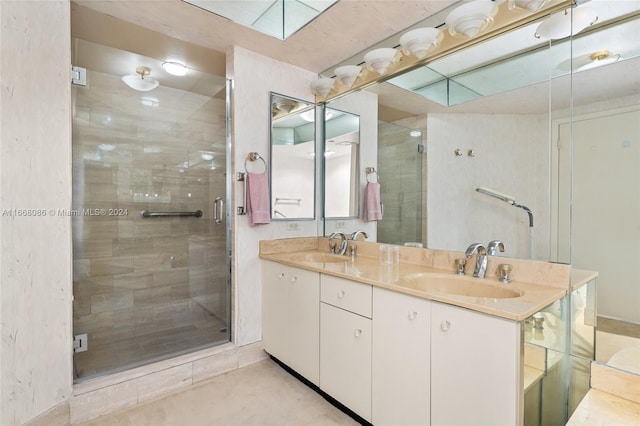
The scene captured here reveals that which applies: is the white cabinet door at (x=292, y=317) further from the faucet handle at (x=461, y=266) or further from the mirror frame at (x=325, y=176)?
the faucet handle at (x=461, y=266)

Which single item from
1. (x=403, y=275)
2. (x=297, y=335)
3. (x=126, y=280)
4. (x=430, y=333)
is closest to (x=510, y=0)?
(x=403, y=275)

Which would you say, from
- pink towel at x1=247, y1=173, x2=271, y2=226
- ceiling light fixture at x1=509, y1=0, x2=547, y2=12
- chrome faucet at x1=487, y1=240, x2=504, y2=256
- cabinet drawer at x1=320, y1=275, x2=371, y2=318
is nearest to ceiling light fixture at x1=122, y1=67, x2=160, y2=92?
pink towel at x1=247, y1=173, x2=271, y2=226

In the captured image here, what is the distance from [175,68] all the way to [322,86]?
125cm

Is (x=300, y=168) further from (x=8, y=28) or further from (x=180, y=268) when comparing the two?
(x=8, y=28)

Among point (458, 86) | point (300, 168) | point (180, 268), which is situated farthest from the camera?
point (180, 268)

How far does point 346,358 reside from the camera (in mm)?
1677

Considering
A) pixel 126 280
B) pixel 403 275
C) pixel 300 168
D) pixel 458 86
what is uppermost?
pixel 458 86

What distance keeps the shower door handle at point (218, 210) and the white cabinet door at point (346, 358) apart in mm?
1228

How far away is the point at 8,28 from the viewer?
55.4 inches

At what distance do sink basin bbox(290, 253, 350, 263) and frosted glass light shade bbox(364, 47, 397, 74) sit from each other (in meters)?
1.36

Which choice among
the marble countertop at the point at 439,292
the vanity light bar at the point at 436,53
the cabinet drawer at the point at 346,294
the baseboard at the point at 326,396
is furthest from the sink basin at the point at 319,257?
the vanity light bar at the point at 436,53

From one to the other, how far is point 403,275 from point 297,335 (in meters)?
0.84

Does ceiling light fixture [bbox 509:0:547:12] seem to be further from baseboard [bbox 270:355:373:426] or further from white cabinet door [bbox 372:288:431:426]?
baseboard [bbox 270:355:373:426]

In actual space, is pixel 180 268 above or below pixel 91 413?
above
